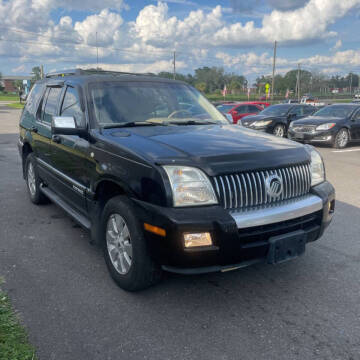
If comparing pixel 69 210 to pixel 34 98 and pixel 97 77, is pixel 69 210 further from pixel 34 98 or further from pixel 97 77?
pixel 34 98

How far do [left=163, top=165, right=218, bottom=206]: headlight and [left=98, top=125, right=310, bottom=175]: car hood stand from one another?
0.05 meters

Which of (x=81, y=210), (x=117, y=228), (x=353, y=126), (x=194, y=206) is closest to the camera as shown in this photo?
(x=194, y=206)

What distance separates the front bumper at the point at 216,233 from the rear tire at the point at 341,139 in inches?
424

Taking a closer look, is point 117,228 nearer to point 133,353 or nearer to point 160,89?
point 133,353

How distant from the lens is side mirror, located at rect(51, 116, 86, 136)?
3.71 m

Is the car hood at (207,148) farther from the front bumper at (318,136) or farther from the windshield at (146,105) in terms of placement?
the front bumper at (318,136)

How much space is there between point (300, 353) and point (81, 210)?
2499 millimetres

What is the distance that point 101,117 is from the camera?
12.8 feet

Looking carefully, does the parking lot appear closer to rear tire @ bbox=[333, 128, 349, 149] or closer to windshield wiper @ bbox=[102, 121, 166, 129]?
windshield wiper @ bbox=[102, 121, 166, 129]

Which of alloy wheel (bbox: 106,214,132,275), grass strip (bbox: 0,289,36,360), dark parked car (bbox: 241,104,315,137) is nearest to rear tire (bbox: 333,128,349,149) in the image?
dark parked car (bbox: 241,104,315,137)

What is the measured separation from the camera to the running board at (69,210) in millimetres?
3907

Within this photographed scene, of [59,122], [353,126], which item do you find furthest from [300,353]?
[353,126]

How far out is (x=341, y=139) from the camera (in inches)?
511

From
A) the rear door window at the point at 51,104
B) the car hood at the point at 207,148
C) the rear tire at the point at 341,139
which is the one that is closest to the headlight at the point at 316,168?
the car hood at the point at 207,148
